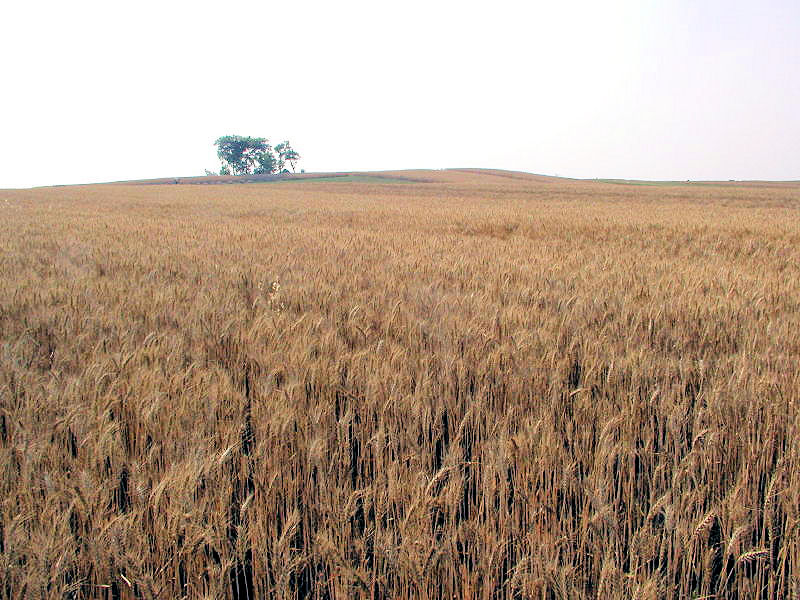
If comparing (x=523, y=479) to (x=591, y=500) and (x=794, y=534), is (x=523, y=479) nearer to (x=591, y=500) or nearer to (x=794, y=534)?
(x=591, y=500)

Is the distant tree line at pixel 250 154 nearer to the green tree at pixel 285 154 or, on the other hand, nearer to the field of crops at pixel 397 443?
the green tree at pixel 285 154

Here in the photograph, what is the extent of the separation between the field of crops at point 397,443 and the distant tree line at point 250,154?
283 feet

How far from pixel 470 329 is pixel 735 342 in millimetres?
1354

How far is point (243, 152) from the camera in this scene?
86312mm

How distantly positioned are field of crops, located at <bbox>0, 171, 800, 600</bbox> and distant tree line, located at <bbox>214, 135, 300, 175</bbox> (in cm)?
8622

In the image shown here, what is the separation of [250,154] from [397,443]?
301 feet

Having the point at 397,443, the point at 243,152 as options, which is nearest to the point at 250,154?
the point at 243,152

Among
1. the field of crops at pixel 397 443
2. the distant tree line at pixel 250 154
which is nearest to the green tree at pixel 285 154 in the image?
the distant tree line at pixel 250 154

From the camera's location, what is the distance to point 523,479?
1409 millimetres

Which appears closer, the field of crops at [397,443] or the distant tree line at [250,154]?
the field of crops at [397,443]

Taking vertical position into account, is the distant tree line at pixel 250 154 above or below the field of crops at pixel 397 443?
above

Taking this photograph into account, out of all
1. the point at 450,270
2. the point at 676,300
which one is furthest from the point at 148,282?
the point at 676,300

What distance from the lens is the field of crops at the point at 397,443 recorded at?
111 centimetres

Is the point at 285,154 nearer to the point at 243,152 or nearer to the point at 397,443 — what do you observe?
the point at 243,152
